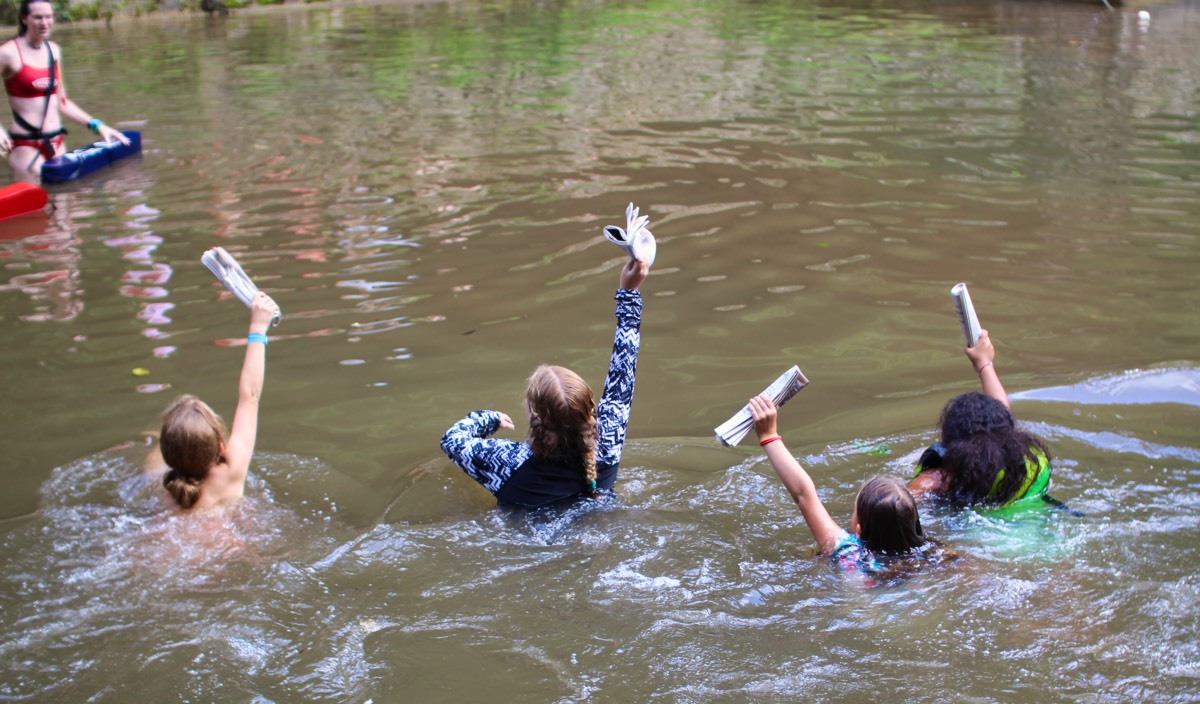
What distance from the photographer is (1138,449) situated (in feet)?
18.1

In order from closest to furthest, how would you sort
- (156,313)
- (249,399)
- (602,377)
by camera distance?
(249,399) → (602,377) → (156,313)

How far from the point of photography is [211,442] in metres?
4.73

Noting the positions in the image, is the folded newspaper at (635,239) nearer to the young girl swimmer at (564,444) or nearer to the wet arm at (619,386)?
the young girl swimmer at (564,444)

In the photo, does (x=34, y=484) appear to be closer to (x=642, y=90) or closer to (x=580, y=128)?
(x=580, y=128)

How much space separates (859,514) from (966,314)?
1.15 metres

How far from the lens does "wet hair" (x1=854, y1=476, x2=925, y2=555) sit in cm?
411

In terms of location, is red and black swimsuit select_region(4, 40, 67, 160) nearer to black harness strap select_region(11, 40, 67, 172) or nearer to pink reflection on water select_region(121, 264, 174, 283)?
black harness strap select_region(11, 40, 67, 172)

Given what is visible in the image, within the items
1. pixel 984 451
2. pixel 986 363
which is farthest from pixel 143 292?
pixel 984 451

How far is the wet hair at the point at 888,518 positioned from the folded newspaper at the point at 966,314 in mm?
951

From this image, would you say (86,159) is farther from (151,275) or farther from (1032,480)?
(1032,480)

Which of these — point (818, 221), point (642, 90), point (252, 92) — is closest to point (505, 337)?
point (818, 221)

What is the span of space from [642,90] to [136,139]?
6.44m

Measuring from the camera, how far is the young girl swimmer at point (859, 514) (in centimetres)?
411

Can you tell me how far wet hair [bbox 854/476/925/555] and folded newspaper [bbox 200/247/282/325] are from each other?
2.70 m
